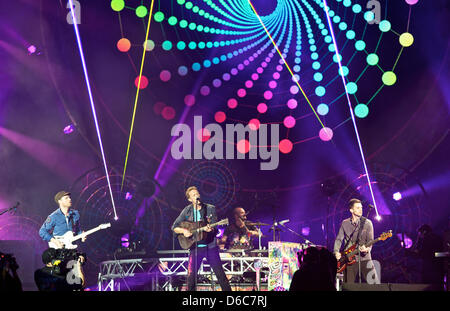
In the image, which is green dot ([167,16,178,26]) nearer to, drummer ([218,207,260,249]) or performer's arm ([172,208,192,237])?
drummer ([218,207,260,249])

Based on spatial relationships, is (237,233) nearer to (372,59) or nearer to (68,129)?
(68,129)

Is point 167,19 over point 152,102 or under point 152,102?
over

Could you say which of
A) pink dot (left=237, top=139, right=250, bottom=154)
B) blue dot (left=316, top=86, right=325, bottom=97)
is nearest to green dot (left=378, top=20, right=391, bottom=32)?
blue dot (left=316, top=86, right=325, bottom=97)

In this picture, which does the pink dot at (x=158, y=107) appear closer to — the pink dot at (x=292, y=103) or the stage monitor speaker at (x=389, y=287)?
the pink dot at (x=292, y=103)

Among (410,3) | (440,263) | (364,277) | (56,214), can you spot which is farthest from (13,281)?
(410,3)

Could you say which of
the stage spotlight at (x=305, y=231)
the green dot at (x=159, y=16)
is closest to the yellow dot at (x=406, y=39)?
the stage spotlight at (x=305, y=231)

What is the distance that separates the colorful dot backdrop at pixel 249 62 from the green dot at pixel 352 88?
0.03 m

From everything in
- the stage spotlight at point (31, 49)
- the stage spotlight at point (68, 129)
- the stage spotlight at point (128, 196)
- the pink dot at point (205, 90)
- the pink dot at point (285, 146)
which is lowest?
the stage spotlight at point (128, 196)

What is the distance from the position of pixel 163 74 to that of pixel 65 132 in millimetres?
3071

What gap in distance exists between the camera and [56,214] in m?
9.16

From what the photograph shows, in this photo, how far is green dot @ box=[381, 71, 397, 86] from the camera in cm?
1222

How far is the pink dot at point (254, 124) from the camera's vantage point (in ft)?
43.2

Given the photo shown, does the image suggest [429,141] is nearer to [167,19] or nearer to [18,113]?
[167,19]

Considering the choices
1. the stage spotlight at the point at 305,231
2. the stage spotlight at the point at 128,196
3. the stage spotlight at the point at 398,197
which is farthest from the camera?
the stage spotlight at the point at 128,196
